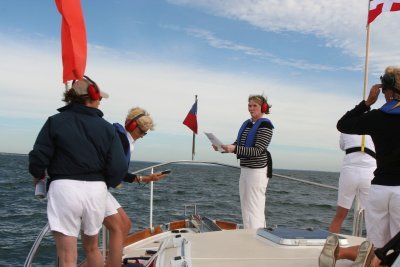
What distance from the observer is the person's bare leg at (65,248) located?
8.70ft

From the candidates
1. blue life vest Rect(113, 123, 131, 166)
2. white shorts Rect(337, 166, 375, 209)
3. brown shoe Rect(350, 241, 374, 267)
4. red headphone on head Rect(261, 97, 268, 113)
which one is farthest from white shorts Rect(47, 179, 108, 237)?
white shorts Rect(337, 166, 375, 209)

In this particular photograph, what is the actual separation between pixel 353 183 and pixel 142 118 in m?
2.12

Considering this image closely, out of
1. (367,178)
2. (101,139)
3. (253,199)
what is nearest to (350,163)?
(367,178)

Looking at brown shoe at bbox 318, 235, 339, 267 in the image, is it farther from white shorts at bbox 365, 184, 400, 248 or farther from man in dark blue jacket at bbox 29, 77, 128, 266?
A: man in dark blue jacket at bbox 29, 77, 128, 266

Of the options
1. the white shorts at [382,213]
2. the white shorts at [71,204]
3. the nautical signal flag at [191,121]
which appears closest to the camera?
the white shorts at [71,204]

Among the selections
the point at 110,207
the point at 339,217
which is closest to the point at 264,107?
the point at 339,217

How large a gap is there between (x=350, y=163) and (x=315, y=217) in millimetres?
13914

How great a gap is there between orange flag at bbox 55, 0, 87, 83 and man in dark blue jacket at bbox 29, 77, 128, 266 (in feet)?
1.92

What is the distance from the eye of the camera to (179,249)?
2645 mm

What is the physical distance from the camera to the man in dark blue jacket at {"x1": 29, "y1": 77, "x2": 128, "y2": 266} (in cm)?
259

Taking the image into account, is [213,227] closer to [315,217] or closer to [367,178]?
[367,178]

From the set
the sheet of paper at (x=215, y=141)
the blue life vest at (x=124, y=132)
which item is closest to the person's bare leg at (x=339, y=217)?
the sheet of paper at (x=215, y=141)

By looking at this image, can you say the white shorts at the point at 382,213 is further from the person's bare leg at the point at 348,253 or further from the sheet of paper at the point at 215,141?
the sheet of paper at the point at 215,141

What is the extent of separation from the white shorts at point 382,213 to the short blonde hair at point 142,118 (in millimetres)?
1696
